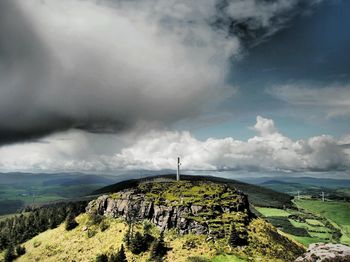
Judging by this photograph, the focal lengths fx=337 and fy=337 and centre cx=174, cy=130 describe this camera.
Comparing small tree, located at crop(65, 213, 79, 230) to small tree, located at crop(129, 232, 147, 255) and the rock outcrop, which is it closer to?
small tree, located at crop(129, 232, 147, 255)

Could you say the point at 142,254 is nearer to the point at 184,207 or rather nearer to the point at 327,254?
the point at 184,207

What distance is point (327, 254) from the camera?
247ft

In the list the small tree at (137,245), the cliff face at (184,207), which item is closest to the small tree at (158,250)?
the small tree at (137,245)

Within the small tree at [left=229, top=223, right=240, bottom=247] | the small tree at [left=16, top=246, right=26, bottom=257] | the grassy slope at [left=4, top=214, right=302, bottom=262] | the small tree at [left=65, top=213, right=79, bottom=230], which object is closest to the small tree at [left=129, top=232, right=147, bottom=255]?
the grassy slope at [left=4, top=214, right=302, bottom=262]

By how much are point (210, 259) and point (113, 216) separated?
235 ft

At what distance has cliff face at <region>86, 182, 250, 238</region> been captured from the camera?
150 metres

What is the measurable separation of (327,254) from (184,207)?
88.6 metres

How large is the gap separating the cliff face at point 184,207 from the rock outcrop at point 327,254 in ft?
219

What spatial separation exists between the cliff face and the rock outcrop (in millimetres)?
66701

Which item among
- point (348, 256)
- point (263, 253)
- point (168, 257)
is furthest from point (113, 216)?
point (348, 256)

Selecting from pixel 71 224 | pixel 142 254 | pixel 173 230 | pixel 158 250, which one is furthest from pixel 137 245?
pixel 71 224

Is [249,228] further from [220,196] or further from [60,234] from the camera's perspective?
[60,234]

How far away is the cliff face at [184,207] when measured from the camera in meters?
150

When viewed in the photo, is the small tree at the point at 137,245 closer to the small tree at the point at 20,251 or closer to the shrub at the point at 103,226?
the shrub at the point at 103,226
